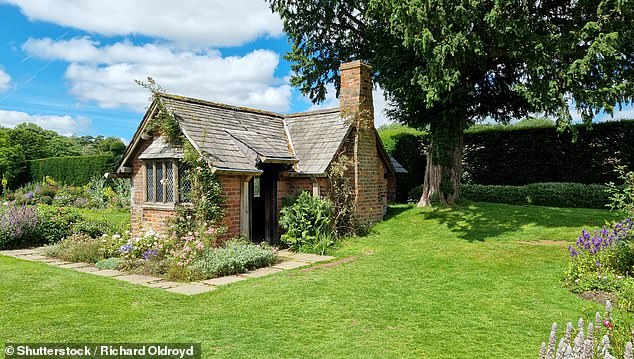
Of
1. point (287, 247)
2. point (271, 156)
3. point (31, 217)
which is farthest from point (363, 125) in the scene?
point (31, 217)

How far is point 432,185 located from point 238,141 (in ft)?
26.3

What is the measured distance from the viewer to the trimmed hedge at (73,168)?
28250mm

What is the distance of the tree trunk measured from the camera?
16.2 metres

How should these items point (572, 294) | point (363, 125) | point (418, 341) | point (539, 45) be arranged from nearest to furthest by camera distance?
point (418, 341), point (572, 294), point (539, 45), point (363, 125)

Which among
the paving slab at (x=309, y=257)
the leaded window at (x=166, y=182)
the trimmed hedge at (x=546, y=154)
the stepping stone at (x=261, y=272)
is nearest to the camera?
the stepping stone at (x=261, y=272)

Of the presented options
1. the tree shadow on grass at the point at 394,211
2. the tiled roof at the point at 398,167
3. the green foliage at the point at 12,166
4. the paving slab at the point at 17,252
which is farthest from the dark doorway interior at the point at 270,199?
the green foliage at the point at 12,166

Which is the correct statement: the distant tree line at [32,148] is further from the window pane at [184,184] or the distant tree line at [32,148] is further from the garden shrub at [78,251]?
the window pane at [184,184]

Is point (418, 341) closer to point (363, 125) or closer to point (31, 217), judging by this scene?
point (363, 125)

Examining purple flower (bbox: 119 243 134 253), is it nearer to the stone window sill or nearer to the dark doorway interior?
the stone window sill

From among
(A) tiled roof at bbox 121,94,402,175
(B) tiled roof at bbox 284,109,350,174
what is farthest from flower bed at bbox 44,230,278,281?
(B) tiled roof at bbox 284,109,350,174

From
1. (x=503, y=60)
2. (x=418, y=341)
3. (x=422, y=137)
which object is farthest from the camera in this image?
(x=422, y=137)

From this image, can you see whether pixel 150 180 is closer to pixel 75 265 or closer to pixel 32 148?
pixel 75 265

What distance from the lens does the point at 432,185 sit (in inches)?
656

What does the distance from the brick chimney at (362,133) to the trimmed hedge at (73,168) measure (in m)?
19.4
